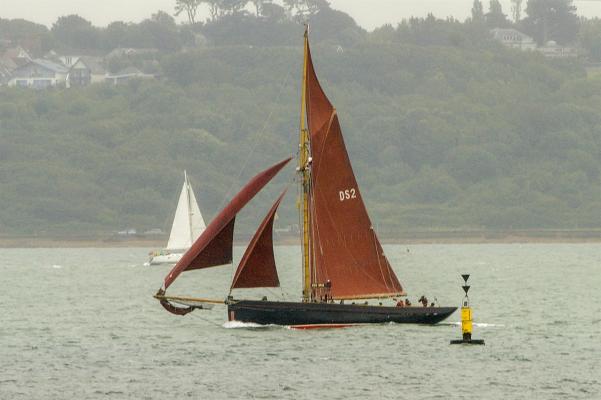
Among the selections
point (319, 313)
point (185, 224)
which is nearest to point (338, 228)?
point (319, 313)

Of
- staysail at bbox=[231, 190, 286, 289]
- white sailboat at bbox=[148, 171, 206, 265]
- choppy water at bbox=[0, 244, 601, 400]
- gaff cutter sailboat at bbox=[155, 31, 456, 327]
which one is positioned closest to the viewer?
choppy water at bbox=[0, 244, 601, 400]

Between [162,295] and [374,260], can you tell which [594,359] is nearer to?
[374,260]

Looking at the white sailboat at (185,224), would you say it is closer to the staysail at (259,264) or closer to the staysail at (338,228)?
the staysail at (338,228)

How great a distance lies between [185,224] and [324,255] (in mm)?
90463

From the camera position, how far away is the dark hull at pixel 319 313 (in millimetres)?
72438

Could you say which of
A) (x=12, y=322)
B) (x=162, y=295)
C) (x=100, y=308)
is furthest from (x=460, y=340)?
(x=100, y=308)

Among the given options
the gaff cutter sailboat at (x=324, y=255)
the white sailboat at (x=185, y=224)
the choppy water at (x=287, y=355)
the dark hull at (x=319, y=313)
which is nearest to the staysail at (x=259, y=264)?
the gaff cutter sailboat at (x=324, y=255)

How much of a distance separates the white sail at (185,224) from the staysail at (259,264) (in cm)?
9020

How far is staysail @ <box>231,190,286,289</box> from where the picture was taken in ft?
234

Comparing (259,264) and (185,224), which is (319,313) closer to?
(259,264)

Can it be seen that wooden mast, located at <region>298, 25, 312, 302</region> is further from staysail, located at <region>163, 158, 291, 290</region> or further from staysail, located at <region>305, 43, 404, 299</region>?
staysail, located at <region>163, 158, 291, 290</region>

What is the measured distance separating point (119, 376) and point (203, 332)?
16.1m

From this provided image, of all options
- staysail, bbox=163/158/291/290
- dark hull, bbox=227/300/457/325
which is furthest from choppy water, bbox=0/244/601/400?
staysail, bbox=163/158/291/290

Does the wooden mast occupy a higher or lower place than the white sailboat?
higher
